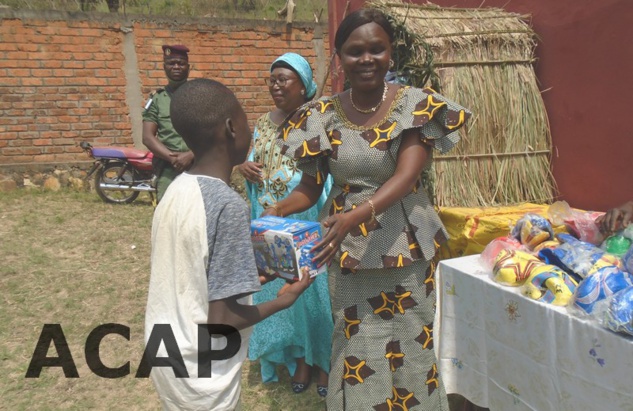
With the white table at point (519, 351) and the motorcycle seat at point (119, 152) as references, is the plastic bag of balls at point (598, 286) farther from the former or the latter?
the motorcycle seat at point (119, 152)

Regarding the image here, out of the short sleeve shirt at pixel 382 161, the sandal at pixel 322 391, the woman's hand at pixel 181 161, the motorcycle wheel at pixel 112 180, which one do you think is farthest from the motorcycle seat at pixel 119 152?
the short sleeve shirt at pixel 382 161

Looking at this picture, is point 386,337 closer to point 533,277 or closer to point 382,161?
point 533,277

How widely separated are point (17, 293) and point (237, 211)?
156 inches

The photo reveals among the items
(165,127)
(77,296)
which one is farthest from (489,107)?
(77,296)

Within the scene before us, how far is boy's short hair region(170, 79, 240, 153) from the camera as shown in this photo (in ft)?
4.67

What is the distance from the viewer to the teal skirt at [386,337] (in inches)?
80.4

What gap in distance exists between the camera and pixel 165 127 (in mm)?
3742

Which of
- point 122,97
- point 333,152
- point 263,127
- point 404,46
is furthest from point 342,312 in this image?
point 122,97

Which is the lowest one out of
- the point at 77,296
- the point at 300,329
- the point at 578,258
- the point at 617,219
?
the point at 77,296

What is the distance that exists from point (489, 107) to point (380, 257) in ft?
5.25

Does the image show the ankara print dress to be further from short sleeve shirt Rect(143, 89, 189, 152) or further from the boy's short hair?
short sleeve shirt Rect(143, 89, 189, 152)

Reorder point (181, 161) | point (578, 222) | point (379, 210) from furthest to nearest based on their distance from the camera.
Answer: point (181, 161) → point (578, 222) → point (379, 210)

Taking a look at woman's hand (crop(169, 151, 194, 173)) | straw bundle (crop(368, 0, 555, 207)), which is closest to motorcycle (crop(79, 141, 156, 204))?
woman's hand (crop(169, 151, 194, 173))

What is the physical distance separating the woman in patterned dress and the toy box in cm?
25
